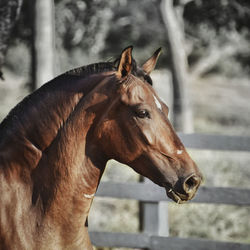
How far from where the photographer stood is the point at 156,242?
182 inches

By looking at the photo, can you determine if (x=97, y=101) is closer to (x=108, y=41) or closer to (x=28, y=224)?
(x=28, y=224)

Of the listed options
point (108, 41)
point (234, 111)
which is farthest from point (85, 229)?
point (108, 41)

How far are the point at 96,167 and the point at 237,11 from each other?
8736 millimetres

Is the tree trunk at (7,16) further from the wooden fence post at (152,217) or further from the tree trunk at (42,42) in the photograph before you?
the wooden fence post at (152,217)

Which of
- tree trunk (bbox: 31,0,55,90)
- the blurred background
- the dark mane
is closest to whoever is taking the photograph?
the dark mane

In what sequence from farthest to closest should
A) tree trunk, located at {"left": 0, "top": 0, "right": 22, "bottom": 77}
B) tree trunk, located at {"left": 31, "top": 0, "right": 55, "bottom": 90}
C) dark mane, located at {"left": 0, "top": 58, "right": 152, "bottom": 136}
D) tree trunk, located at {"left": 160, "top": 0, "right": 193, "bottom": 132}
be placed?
tree trunk, located at {"left": 160, "top": 0, "right": 193, "bottom": 132} → tree trunk, located at {"left": 31, "top": 0, "right": 55, "bottom": 90} → tree trunk, located at {"left": 0, "top": 0, "right": 22, "bottom": 77} → dark mane, located at {"left": 0, "top": 58, "right": 152, "bottom": 136}

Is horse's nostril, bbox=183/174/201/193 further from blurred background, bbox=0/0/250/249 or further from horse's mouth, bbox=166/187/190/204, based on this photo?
blurred background, bbox=0/0/250/249

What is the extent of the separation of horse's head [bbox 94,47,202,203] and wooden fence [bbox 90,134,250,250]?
203 centimetres

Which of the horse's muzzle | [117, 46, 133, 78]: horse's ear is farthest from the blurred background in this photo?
the horse's muzzle

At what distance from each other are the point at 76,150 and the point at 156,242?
2395 mm

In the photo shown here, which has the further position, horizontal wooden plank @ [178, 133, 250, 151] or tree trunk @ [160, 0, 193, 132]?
tree trunk @ [160, 0, 193, 132]

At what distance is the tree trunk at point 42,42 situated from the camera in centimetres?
553

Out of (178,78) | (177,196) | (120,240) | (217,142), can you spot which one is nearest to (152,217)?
(120,240)

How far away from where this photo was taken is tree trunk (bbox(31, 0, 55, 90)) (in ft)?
18.1
